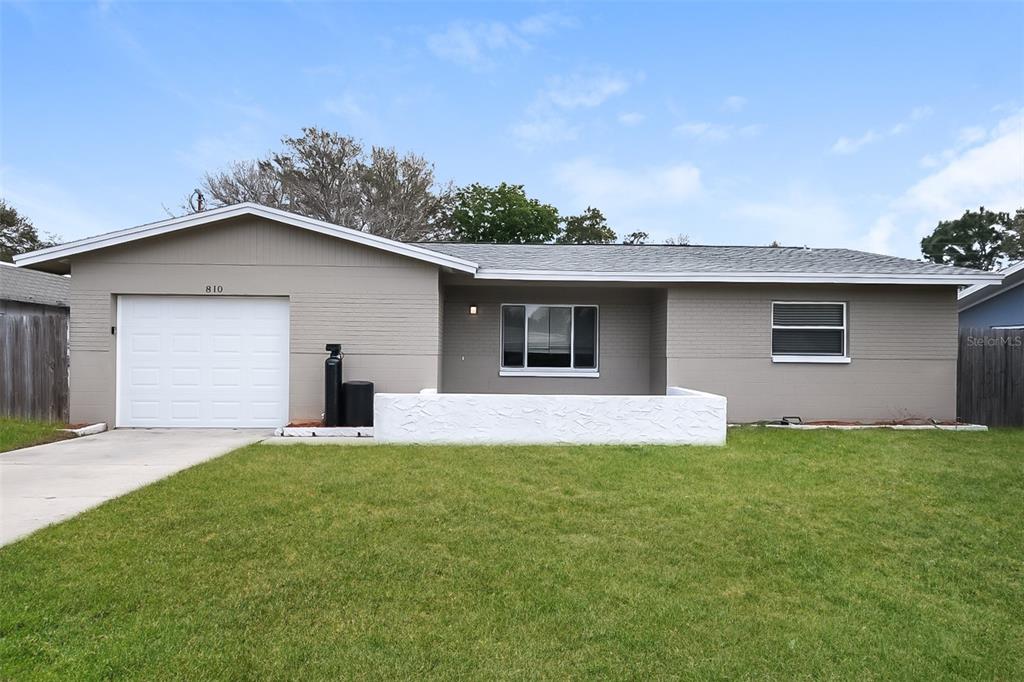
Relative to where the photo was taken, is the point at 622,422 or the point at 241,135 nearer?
the point at 622,422

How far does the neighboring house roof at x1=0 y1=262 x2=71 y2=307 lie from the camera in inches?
627

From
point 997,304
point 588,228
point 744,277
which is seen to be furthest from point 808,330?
point 588,228

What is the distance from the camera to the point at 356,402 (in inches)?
363

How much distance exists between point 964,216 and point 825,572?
52.6m

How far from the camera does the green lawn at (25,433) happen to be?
8.12m

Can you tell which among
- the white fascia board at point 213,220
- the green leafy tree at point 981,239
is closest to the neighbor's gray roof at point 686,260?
the white fascia board at point 213,220

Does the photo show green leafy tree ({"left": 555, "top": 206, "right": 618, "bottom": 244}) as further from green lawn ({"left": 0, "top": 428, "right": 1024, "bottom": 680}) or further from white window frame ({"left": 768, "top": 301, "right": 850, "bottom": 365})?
green lawn ({"left": 0, "top": 428, "right": 1024, "bottom": 680})

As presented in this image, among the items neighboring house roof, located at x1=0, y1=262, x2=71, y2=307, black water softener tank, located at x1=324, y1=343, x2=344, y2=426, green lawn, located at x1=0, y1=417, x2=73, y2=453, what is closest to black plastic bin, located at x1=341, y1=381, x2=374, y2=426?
black water softener tank, located at x1=324, y1=343, x2=344, y2=426

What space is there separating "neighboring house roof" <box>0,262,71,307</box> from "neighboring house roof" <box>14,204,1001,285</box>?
8024 mm

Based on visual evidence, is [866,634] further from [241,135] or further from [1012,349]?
[241,135]

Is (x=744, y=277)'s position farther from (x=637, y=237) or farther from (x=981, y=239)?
(x=981, y=239)

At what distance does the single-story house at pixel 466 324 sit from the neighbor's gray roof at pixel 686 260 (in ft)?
0.34

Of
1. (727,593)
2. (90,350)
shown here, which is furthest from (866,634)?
(90,350)

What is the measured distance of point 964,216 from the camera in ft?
144
